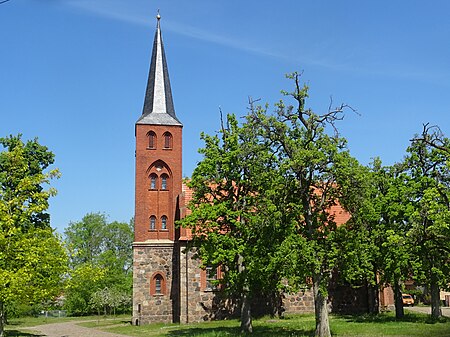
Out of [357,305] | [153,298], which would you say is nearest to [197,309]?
[153,298]

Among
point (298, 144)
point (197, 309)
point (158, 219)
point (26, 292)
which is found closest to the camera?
point (26, 292)

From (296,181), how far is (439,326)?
34.5 ft

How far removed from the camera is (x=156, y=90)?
1636 inches

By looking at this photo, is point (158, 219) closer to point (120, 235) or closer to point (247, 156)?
point (247, 156)

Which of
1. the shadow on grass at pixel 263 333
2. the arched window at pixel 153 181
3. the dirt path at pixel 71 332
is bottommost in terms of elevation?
the dirt path at pixel 71 332

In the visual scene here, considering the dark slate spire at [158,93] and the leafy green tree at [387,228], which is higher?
the dark slate spire at [158,93]

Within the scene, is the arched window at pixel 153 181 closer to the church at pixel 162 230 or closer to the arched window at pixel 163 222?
the church at pixel 162 230

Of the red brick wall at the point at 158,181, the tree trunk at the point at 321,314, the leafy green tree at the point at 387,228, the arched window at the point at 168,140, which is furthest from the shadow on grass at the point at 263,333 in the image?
the arched window at the point at 168,140

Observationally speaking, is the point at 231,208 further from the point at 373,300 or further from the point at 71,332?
the point at 373,300

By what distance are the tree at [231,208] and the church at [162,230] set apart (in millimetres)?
7794

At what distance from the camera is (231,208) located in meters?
27.2

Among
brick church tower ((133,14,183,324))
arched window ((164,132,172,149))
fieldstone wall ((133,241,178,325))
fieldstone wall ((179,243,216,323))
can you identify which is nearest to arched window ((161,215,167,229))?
brick church tower ((133,14,183,324))

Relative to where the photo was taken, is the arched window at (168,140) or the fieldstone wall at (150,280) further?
the arched window at (168,140)

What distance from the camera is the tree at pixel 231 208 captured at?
2528 cm
